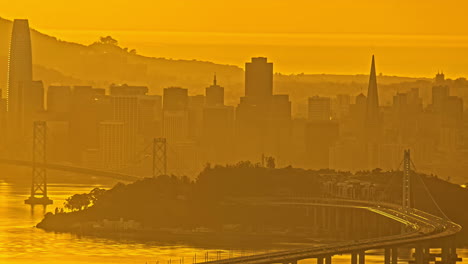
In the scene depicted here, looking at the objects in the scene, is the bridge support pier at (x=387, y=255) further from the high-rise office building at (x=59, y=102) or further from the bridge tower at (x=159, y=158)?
the high-rise office building at (x=59, y=102)

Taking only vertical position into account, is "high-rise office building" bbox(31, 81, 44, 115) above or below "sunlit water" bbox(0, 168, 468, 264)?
above

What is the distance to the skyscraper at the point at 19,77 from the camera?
183750 millimetres

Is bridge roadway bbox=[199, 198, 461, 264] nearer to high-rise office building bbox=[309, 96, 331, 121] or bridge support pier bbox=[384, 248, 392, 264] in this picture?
bridge support pier bbox=[384, 248, 392, 264]

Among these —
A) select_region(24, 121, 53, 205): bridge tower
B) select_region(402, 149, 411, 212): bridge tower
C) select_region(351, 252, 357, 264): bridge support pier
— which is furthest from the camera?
select_region(24, 121, 53, 205): bridge tower

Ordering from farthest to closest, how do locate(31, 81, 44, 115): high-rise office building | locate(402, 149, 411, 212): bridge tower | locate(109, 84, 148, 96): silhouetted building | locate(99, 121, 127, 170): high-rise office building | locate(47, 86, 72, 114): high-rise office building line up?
locate(31, 81, 44, 115): high-rise office building < locate(109, 84, 148, 96): silhouetted building < locate(47, 86, 72, 114): high-rise office building < locate(99, 121, 127, 170): high-rise office building < locate(402, 149, 411, 212): bridge tower

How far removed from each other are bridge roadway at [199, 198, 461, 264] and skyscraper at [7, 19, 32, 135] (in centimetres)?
8687

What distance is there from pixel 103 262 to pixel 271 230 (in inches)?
636

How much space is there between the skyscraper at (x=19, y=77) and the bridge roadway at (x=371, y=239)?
86.9m

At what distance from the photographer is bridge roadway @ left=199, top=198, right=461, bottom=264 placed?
219 feet

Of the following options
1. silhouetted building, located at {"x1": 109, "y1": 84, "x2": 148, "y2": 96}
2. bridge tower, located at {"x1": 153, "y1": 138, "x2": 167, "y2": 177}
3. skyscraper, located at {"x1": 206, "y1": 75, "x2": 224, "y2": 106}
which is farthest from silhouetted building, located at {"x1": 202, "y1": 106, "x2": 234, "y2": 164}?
silhouetted building, located at {"x1": 109, "y1": 84, "x2": 148, "y2": 96}

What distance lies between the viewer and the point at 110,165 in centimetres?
15888

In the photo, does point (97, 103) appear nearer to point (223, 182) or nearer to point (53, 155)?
point (53, 155)

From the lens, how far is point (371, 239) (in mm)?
77312

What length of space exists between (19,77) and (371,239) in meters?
117
